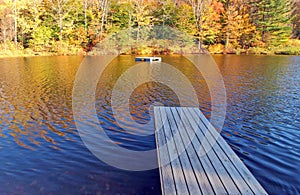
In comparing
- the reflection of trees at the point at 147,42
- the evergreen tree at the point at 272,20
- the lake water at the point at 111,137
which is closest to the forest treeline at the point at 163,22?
the evergreen tree at the point at 272,20

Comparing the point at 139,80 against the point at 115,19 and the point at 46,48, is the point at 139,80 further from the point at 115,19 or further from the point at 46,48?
the point at 115,19

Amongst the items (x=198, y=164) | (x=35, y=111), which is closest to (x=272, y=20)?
(x=35, y=111)

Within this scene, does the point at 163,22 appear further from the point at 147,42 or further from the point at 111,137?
the point at 111,137

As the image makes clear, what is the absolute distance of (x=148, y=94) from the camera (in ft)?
36.4

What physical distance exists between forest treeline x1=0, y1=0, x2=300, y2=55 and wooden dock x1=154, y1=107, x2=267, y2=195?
31487 millimetres

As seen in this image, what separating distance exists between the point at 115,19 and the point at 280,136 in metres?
37.1

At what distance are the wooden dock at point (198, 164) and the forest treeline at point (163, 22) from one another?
31487 mm

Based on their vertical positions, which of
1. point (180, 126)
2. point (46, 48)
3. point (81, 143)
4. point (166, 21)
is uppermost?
point (166, 21)

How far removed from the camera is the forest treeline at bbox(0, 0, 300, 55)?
112 ft

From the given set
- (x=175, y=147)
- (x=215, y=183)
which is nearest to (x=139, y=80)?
(x=175, y=147)

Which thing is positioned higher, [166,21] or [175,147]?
[166,21]

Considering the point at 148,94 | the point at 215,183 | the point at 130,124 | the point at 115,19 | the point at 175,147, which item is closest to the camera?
the point at 215,183

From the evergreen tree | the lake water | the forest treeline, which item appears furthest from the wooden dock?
the evergreen tree

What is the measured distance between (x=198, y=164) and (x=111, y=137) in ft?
9.54
